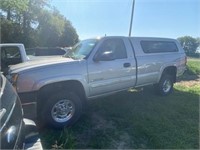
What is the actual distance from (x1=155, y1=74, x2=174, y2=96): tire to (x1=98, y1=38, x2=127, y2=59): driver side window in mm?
1948

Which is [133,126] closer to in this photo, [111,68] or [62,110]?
[111,68]

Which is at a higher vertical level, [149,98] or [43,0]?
[43,0]

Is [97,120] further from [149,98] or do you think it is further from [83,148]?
[149,98]

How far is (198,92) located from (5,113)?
777cm

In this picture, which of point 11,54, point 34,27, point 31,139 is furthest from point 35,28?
point 31,139

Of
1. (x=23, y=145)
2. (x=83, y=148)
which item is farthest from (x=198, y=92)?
(x=23, y=145)

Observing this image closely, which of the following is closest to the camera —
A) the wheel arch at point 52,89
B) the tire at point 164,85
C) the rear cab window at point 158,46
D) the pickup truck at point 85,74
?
the pickup truck at point 85,74

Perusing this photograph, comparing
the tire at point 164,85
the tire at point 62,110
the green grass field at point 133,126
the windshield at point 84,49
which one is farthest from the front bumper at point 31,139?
the tire at point 164,85

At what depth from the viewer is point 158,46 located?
24.7ft

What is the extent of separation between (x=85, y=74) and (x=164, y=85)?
11.0 feet

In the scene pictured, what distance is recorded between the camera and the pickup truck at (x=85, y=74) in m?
4.59

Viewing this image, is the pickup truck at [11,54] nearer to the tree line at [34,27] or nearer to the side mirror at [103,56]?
the side mirror at [103,56]

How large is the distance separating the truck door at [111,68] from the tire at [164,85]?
1.41 m

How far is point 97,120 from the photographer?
5.50 m
